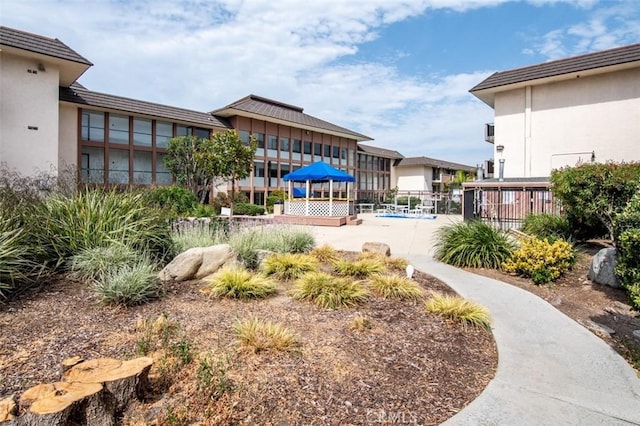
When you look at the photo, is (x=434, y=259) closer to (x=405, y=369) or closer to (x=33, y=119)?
(x=405, y=369)

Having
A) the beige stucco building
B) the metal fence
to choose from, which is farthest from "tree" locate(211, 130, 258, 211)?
the beige stucco building

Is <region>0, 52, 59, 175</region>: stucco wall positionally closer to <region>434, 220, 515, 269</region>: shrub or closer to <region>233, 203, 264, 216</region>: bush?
<region>233, 203, 264, 216</region>: bush

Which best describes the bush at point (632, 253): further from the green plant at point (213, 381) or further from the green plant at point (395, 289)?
the green plant at point (213, 381)

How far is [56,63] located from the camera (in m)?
18.5

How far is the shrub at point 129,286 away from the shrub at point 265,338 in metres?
1.74

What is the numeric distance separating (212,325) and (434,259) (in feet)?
20.3

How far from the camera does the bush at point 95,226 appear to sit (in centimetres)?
579

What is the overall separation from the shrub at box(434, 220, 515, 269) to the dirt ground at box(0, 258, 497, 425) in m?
3.72

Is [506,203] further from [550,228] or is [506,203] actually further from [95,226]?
[95,226]

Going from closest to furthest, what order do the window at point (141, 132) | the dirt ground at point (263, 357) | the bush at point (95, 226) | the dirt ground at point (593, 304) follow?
the dirt ground at point (263, 357) < the dirt ground at point (593, 304) < the bush at point (95, 226) < the window at point (141, 132)

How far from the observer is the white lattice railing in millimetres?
20234

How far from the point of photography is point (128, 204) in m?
6.76

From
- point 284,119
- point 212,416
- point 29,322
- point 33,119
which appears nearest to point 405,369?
point 212,416

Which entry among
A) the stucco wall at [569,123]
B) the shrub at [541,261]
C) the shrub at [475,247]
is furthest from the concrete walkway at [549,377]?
the stucco wall at [569,123]
